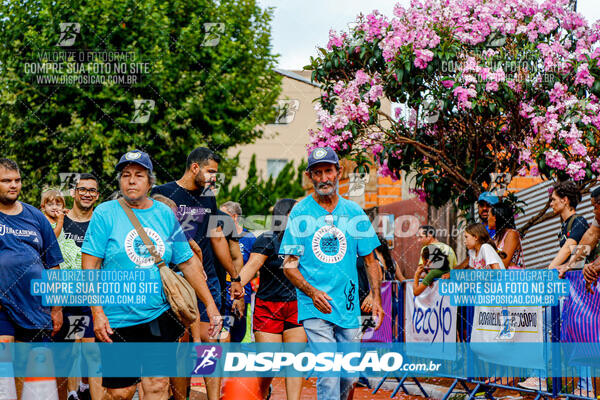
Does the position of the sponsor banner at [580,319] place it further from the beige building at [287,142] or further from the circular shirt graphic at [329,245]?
the beige building at [287,142]

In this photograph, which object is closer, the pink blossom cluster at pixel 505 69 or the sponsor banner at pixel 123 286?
the sponsor banner at pixel 123 286

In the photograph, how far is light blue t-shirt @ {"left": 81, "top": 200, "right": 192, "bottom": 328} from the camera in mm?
5703

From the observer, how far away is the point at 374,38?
10.4 metres

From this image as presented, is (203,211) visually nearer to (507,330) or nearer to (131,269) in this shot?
(131,269)

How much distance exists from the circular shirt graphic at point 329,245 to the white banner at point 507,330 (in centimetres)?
231

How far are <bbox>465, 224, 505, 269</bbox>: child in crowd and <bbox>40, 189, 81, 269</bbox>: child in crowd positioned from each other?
3786 mm

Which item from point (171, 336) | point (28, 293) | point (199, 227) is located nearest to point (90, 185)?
point (199, 227)

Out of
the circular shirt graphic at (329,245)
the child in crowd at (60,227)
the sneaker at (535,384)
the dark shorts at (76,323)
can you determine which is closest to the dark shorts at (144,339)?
the circular shirt graphic at (329,245)

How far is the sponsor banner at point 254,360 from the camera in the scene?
5.72 meters

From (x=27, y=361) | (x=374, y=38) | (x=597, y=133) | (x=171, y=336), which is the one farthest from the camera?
(x=374, y=38)

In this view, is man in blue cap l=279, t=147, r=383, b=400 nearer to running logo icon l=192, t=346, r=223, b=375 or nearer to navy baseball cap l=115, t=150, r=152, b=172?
navy baseball cap l=115, t=150, r=152, b=172

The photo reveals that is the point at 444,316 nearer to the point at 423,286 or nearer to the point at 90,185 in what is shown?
the point at 423,286

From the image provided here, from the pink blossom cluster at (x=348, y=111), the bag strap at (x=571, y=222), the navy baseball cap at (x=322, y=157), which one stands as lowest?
the bag strap at (x=571, y=222)

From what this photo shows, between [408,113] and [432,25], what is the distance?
4.14 ft
